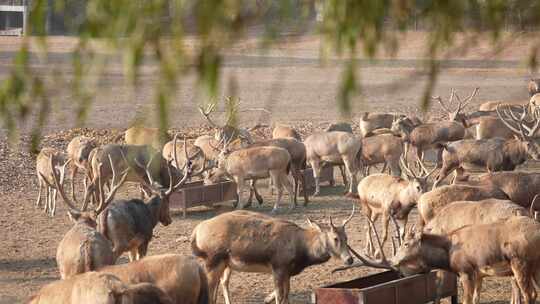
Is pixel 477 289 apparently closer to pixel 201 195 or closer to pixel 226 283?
pixel 226 283

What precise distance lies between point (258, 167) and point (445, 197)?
5625 mm

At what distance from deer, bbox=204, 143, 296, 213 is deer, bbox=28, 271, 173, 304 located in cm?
1030

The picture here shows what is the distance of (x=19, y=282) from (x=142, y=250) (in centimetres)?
153

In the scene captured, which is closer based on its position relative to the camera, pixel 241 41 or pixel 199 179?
pixel 241 41

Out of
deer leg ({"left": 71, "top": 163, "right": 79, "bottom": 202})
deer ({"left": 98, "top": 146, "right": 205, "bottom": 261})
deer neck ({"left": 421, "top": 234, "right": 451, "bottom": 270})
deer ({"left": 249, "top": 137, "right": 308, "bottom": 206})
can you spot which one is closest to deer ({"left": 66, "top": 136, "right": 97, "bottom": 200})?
deer leg ({"left": 71, "top": 163, "right": 79, "bottom": 202})

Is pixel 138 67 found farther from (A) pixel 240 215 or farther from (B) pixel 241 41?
(A) pixel 240 215

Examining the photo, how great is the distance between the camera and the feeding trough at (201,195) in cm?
1850

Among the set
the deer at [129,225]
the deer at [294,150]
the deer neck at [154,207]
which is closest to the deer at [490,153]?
the deer at [294,150]

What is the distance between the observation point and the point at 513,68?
1583 inches

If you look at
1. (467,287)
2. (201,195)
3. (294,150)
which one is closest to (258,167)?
(201,195)

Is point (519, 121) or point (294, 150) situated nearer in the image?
point (294, 150)

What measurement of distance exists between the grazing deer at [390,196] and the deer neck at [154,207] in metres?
2.85

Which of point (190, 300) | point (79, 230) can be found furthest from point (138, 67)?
point (79, 230)

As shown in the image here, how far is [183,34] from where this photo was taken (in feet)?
10.3
